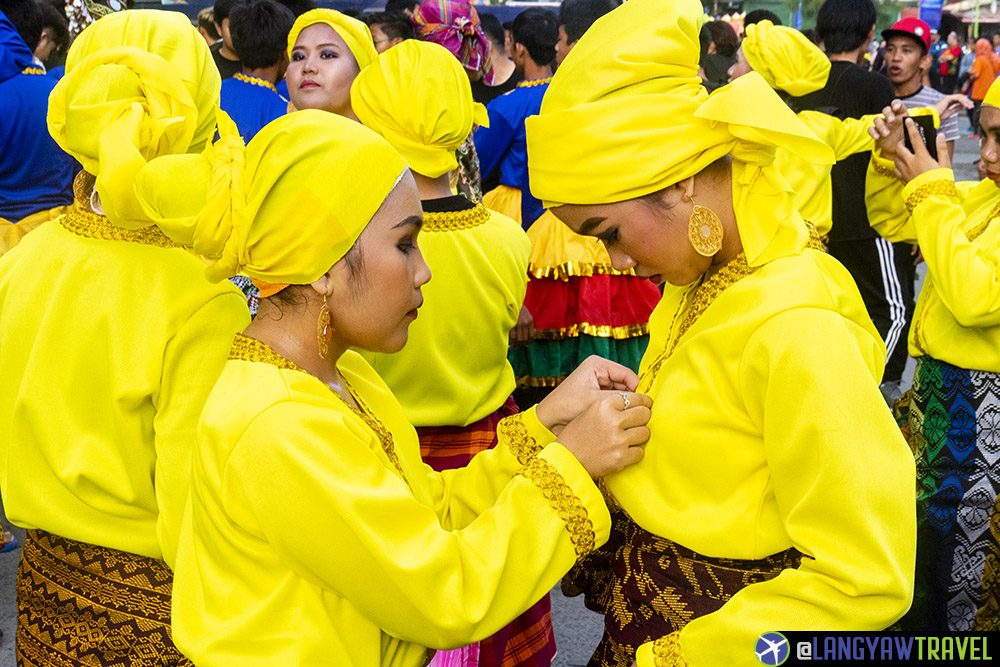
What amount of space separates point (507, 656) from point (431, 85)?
74.8 inches

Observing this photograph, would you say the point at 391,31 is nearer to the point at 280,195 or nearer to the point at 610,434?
the point at 280,195

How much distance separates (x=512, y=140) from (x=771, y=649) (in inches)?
164

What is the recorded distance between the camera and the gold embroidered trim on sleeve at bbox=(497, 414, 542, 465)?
2027 mm

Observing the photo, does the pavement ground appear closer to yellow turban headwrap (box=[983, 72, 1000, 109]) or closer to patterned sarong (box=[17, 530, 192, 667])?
patterned sarong (box=[17, 530, 192, 667])

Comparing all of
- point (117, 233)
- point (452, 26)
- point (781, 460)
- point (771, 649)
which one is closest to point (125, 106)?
point (117, 233)

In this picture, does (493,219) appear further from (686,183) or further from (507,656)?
(686,183)

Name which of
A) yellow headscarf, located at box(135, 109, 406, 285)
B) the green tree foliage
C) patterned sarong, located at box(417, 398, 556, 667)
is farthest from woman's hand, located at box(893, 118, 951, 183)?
the green tree foliage

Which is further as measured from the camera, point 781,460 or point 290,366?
point 290,366

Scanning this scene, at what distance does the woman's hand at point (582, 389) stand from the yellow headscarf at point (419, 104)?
1.47 metres

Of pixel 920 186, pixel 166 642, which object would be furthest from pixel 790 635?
pixel 920 186

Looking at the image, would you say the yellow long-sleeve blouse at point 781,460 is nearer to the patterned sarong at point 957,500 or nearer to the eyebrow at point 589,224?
the eyebrow at point 589,224

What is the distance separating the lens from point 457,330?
10.8 ft

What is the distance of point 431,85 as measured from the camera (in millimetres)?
3246

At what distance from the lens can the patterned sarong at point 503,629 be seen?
306cm
